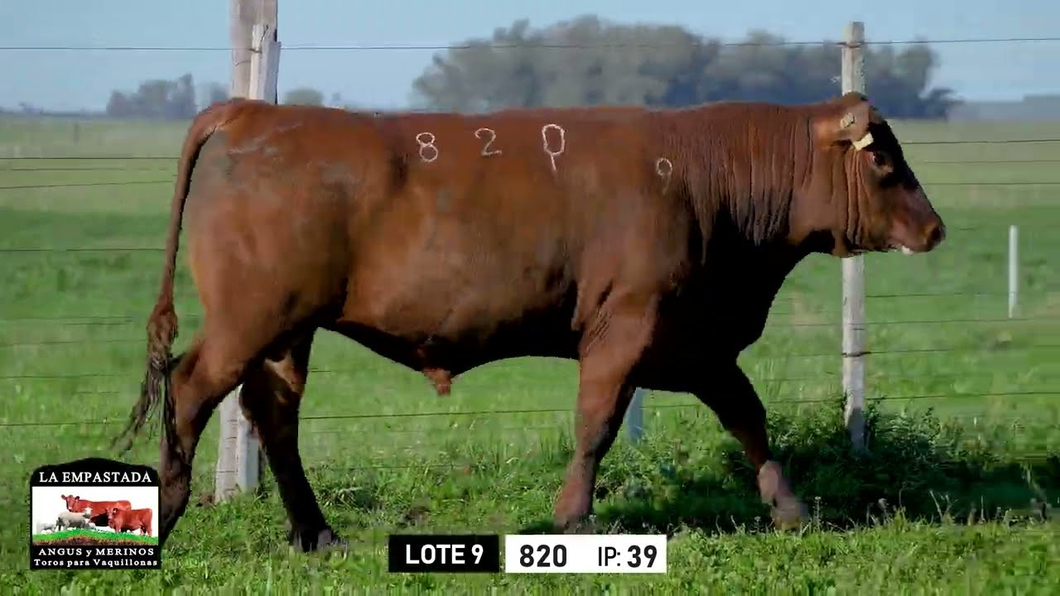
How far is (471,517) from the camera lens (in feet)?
28.6

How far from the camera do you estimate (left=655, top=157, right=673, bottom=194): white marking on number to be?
7.80 m

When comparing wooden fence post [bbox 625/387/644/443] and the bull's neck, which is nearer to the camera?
the bull's neck

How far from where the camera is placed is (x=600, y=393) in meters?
7.61

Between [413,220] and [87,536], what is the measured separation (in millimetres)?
1977

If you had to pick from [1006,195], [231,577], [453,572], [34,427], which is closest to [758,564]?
[453,572]

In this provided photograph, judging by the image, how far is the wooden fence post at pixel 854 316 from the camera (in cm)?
959

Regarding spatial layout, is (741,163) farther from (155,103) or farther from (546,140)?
(155,103)

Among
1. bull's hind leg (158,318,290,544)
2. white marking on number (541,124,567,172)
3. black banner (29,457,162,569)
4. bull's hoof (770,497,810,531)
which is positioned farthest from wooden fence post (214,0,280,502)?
bull's hoof (770,497,810,531)

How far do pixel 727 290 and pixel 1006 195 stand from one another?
28.3m

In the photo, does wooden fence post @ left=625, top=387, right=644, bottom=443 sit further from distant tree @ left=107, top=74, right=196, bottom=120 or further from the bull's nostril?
distant tree @ left=107, top=74, right=196, bottom=120

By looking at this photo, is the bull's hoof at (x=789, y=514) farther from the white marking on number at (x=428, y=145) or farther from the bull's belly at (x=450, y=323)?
the white marking on number at (x=428, y=145)

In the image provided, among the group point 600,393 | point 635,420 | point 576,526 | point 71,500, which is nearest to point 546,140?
point 600,393

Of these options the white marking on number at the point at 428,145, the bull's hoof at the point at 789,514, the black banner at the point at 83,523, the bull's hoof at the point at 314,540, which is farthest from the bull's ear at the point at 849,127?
the black banner at the point at 83,523

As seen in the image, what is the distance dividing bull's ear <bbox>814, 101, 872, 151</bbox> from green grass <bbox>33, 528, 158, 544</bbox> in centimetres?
381
